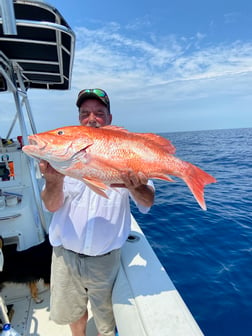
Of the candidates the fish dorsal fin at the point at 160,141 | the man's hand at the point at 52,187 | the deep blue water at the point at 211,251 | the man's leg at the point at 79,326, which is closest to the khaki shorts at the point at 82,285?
the man's leg at the point at 79,326

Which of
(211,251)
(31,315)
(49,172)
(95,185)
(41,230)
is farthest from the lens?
(211,251)

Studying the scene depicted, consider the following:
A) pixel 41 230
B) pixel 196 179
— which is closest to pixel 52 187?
pixel 196 179

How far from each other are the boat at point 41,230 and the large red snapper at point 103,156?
3.12 feet

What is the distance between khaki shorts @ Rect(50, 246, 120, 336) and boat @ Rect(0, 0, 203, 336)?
6.3 inches

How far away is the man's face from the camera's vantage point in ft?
6.97

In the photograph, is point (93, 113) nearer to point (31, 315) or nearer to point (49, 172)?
point (49, 172)

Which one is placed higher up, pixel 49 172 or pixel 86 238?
pixel 49 172

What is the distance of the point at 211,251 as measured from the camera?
4.71 m

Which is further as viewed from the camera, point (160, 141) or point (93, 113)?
point (93, 113)

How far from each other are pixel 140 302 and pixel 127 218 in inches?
31.5

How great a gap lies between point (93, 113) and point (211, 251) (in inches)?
171

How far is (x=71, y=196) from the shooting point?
2.00 m

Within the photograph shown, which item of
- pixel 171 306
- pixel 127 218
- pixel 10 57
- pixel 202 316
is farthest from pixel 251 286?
pixel 10 57

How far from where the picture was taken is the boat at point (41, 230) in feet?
5.90
